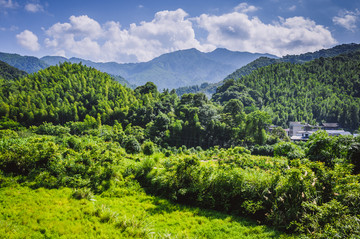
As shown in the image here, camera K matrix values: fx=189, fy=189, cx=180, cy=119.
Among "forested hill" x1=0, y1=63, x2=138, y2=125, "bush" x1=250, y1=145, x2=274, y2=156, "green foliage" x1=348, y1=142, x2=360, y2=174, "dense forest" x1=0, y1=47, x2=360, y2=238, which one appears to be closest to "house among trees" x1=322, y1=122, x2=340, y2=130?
"bush" x1=250, y1=145, x2=274, y2=156

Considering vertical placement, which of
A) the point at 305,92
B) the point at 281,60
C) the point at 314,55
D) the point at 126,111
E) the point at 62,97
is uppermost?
the point at 314,55

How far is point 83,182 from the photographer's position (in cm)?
780

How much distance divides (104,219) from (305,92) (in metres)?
78.3

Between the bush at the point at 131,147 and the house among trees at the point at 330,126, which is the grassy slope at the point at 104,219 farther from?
the house among trees at the point at 330,126

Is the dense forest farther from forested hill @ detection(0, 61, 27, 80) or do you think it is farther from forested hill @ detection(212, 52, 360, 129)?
forested hill @ detection(0, 61, 27, 80)

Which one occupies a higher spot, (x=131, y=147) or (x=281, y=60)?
(x=281, y=60)

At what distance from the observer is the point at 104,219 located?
5.68 m

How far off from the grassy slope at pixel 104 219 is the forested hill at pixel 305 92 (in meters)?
52.0

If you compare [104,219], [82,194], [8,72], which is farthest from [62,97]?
[8,72]

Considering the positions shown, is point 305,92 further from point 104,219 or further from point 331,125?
point 104,219

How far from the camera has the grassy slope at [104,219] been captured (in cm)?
504

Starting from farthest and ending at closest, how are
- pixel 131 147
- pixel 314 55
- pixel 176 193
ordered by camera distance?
pixel 314 55
pixel 131 147
pixel 176 193

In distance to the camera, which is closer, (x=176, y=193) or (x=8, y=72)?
(x=176, y=193)

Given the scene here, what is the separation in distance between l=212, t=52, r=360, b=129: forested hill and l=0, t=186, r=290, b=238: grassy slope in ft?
170
